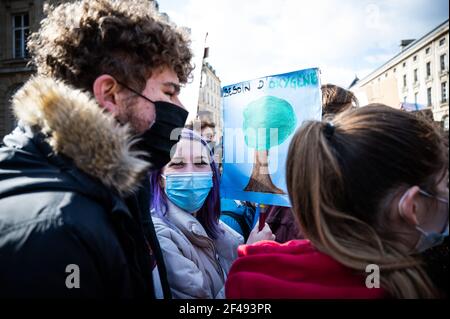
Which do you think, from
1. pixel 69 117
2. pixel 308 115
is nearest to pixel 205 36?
pixel 308 115

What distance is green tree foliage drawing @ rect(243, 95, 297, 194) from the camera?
2088 mm

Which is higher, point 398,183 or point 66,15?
point 66,15

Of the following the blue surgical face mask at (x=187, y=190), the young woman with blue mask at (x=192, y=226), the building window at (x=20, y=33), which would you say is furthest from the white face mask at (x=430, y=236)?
the building window at (x=20, y=33)

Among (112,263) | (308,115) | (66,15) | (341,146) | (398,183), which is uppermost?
(66,15)

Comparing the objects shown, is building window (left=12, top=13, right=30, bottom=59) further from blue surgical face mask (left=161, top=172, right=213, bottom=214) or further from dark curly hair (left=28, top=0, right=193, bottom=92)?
dark curly hair (left=28, top=0, right=193, bottom=92)

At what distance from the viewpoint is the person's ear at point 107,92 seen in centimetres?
145

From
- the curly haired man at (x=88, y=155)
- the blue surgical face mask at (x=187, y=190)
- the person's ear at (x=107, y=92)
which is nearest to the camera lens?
the curly haired man at (x=88, y=155)

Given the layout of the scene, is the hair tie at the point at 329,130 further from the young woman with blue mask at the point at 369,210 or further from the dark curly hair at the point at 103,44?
the dark curly hair at the point at 103,44

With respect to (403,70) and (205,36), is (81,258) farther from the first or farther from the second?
(403,70)

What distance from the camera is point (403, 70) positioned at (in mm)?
2947

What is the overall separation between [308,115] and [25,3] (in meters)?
22.6

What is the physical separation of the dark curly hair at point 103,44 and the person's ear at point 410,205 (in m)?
1.16

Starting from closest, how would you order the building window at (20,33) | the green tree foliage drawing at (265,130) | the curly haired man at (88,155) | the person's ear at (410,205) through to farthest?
the curly haired man at (88,155)
the person's ear at (410,205)
the green tree foliage drawing at (265,130)
the building window at (20,33)

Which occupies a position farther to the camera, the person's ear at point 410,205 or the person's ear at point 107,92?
the person's ear at point 107,92
